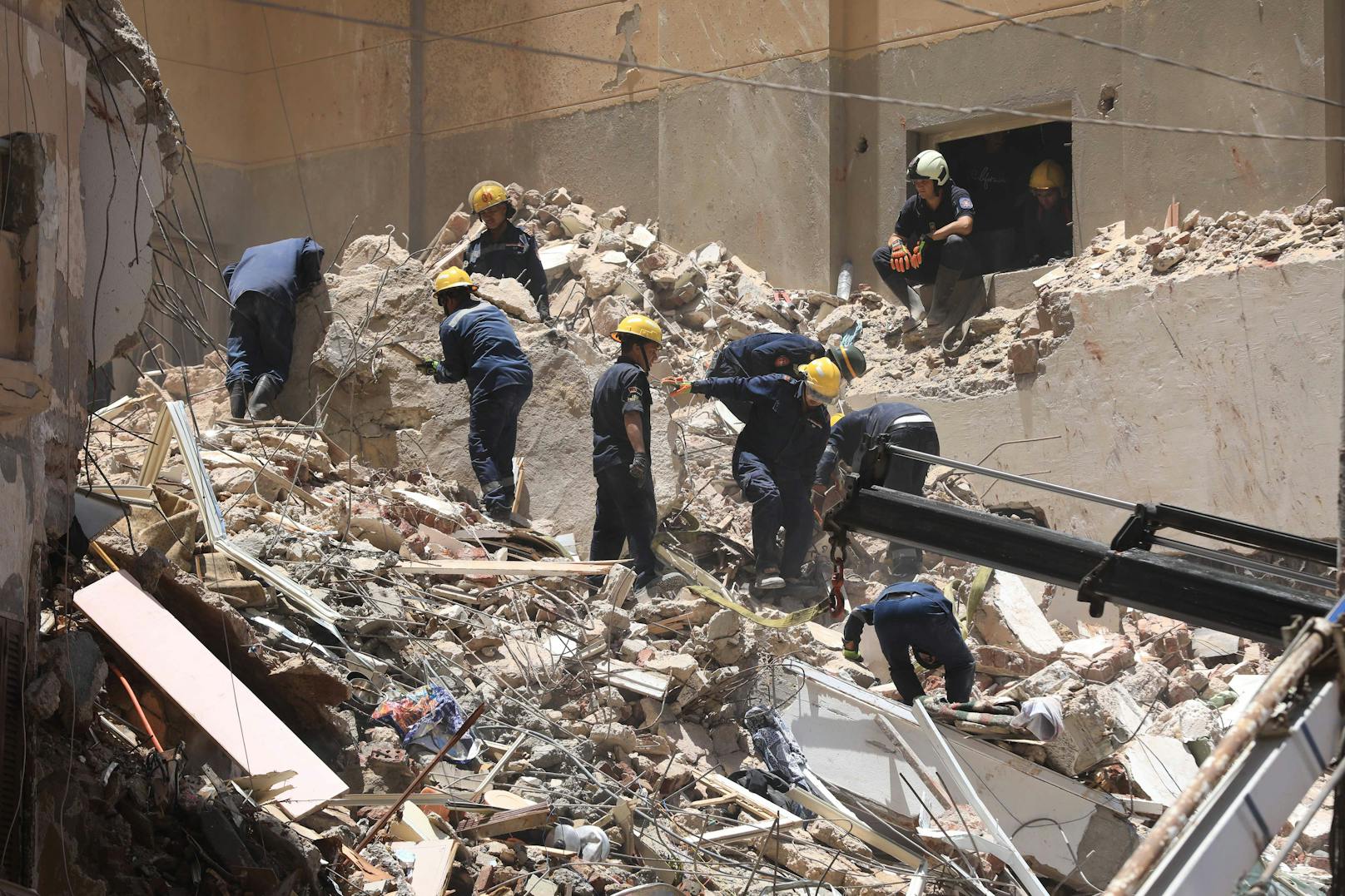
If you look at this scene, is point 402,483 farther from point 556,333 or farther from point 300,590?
point 300,590

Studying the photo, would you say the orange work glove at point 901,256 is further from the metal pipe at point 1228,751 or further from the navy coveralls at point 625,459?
the metal pipe at point 1228,751

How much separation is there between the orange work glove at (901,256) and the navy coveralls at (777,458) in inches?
89.5

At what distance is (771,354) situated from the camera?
9078 mm

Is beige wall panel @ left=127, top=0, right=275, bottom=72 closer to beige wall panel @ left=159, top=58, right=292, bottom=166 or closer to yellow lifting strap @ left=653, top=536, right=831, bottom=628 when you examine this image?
beige wall panel @ left=159, top=58, right=292, bottom=166

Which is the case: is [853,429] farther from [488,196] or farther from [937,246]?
[488,196]

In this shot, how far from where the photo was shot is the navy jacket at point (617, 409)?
842 cm

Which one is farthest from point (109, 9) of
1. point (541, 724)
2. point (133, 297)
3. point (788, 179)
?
point (788, 179)

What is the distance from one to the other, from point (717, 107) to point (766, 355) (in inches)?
160

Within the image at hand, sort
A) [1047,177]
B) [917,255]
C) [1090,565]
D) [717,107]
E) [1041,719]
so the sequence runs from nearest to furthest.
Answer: [1090,565] < [1041,719] < [917,255] < [1047,177] < [717,107]

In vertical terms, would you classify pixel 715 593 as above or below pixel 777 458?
below

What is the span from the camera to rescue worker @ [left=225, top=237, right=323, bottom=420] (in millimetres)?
9141

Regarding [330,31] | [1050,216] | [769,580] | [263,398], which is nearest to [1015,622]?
[769,580]

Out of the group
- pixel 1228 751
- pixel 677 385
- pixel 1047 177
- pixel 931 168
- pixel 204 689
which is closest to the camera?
pixel 1228 751

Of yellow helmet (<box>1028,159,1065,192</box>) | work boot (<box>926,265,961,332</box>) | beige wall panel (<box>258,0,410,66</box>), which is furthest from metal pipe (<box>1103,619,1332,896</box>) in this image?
beige wall panel (<box>258,0,410,66</box>)
